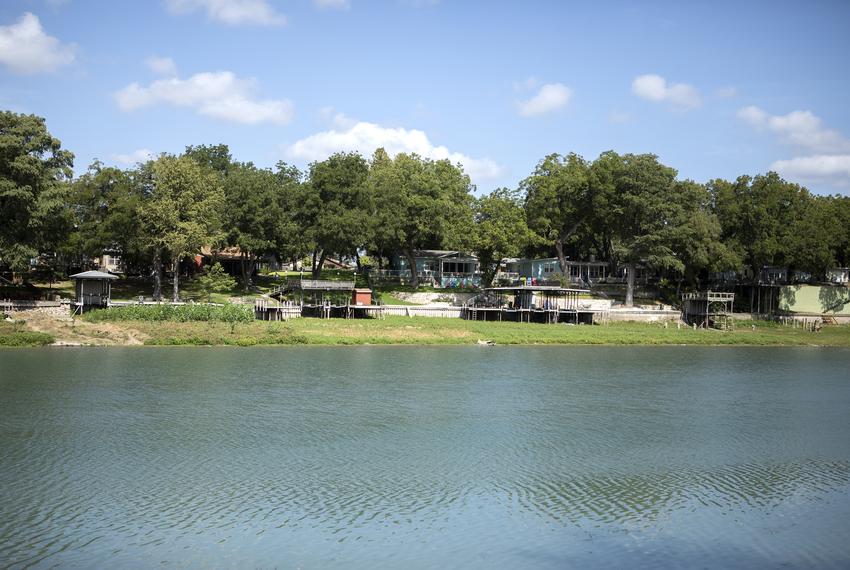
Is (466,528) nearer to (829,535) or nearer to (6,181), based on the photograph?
(829,535)

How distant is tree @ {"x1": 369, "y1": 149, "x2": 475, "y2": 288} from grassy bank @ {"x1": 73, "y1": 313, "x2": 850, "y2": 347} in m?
12.4

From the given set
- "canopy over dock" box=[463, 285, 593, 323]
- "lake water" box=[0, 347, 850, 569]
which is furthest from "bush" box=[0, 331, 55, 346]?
"canopy over dock" box=[463, 285, 593, 323]

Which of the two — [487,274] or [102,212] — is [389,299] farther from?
[102,212]

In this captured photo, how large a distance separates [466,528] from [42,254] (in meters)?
65.0

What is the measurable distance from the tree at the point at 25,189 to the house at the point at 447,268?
34.8 metres

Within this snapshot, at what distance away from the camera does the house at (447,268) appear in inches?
3145

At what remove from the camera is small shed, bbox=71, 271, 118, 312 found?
54.9 metres

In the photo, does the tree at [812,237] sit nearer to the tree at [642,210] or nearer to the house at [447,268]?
the tree at [642,210]

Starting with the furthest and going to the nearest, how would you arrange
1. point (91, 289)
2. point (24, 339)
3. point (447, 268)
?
point (447, 268) → point (91, 289) → point (24, 339)

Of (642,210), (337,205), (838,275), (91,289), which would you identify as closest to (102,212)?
(91,289)

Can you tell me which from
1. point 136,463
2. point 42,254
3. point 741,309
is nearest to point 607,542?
point 136,463

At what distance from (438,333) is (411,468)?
32.1m

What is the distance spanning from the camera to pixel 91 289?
56438mm

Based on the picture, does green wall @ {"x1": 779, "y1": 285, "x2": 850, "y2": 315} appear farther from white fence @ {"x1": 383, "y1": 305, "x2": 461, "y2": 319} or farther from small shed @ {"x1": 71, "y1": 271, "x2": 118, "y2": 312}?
small shed @ {"x1": 71, "y1": 271, "x2": 118, "y2": 312}
